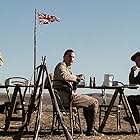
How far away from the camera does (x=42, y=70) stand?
6.08m

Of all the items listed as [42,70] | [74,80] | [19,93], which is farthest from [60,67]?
[42,70]

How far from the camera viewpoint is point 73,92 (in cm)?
788

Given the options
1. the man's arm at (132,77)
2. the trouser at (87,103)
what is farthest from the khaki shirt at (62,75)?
the man's arm at (132,77)

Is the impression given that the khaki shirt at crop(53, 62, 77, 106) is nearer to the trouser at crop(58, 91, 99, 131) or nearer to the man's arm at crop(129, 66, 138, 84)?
the trouser at crop(58, 91, 99, 131)

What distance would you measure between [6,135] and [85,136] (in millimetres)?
1345

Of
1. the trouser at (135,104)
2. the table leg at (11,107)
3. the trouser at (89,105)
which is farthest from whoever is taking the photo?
the trouser at (135,104)

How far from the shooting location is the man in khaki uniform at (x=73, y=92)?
7.74 m

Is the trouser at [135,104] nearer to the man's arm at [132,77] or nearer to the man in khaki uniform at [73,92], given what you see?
the man's arm at [132,77]

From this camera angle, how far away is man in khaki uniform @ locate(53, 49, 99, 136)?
7742 mm

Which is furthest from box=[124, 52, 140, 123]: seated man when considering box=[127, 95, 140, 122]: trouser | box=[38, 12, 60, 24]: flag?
box=[38, 12, 60, 24]: flag

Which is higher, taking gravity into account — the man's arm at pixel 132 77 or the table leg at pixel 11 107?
the man's arm at pixel 132 77

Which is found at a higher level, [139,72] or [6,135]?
[139,72]

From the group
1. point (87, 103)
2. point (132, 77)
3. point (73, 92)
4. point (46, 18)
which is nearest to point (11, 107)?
point (73, 92)

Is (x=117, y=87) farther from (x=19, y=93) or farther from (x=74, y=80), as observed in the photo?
(x=19, y=93)
